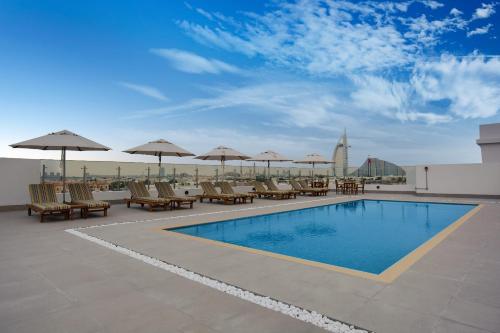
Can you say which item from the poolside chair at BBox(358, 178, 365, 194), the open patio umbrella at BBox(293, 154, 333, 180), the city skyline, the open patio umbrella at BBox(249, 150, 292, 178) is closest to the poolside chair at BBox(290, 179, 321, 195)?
the open patio umbrella at BBox(249, 150, 292, 178)

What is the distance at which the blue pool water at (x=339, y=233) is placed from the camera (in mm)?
5416

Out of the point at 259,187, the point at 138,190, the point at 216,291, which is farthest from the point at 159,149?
the point at 216,291

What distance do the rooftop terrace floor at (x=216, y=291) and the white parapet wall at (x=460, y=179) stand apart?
12.2 metres

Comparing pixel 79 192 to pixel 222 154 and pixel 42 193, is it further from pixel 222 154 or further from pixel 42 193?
pixel 222 154

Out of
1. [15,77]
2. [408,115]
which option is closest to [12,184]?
[15,77]

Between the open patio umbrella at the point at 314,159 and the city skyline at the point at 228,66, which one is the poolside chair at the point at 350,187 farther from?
the city skyline at the point at 228,66

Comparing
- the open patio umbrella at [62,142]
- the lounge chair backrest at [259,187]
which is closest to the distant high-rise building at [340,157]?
the lounge chair backrest at [259,187]

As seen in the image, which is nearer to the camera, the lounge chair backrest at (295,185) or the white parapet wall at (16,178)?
the white parapet wall at (16,178)

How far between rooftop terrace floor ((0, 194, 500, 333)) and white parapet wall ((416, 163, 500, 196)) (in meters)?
12.2

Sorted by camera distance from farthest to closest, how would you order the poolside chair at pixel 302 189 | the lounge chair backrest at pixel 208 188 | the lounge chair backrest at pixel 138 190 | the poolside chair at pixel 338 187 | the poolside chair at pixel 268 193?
the poolside chair at pixel 338 187
the poolside chair at pixel 302 189
the poolside chair at pixel 268 193
the lounge chair backrest at pixel 208 188
the lounge chair backrest at pixel 138 190

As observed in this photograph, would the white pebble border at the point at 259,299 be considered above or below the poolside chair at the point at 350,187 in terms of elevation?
below

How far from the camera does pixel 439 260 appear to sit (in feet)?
14.6

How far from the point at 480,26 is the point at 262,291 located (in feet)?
63.1

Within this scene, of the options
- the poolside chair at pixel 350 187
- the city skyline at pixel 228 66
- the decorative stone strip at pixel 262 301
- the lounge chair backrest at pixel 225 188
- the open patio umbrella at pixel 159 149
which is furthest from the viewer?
the poolside chair at pixel 350 187
